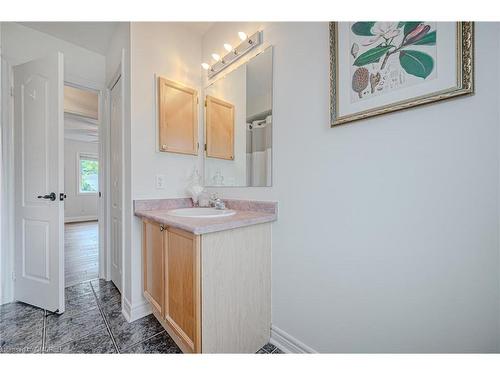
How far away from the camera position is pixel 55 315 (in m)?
1.65

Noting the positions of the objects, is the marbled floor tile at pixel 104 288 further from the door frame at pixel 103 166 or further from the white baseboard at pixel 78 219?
the white baseboard at pixel 78 219

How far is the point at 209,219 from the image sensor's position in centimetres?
120

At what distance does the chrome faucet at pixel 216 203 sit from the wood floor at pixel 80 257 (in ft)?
5.78

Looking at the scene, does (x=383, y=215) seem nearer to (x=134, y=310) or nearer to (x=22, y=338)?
(x=134, y=310)

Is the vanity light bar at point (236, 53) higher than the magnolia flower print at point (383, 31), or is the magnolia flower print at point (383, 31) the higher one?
the vanity light bar at point (236, 53)

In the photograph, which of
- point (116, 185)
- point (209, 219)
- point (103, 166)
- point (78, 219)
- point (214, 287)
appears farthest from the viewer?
point (78, 219)

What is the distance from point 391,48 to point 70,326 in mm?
2482

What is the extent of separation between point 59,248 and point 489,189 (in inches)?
96.7

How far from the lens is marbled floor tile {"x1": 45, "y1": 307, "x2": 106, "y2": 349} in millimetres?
1385

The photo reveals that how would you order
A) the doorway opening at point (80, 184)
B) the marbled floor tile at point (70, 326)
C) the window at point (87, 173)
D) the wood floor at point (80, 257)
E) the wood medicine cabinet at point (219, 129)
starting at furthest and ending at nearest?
the window at point (87, 173)
the doorway opening at point (80, 184)
the wood floor at point (80, 257)
the wood medicine cabinet at point (219, 129)
the marbled floor tile at point (70, 326)

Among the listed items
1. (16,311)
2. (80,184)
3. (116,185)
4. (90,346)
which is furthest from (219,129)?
(80,184)

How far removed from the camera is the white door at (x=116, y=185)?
1.93 metres

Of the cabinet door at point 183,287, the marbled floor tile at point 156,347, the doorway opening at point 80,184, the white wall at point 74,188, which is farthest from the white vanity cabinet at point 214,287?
the white wall at point 74,188
